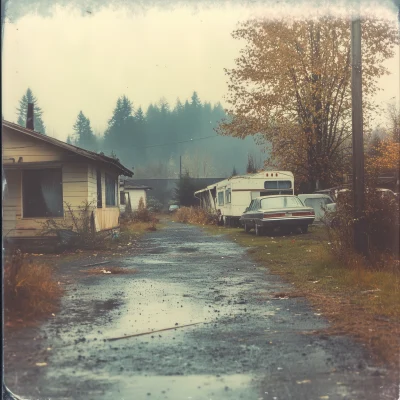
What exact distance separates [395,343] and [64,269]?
2.47m

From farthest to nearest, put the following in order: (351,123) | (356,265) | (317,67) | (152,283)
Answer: (356,265) → (152,283) → (351,123) → (317,67)

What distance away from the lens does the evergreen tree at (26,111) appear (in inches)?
143

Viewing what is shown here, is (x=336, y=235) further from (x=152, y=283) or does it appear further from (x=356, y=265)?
(x=152, y=283)

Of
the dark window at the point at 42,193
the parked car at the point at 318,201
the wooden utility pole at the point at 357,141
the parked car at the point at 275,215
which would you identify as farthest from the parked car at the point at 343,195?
the dark window at the point at 42,193

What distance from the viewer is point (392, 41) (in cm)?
407

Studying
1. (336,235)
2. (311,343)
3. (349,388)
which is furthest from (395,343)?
(336,235)

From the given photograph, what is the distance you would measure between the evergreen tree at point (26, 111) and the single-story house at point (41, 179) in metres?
0.04

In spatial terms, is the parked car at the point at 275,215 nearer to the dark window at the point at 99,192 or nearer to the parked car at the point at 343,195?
the parked car at the point at 343,195

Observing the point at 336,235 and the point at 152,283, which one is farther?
the point at 336,235

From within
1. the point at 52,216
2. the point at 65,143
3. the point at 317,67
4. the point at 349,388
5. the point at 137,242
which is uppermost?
the point at 317,67

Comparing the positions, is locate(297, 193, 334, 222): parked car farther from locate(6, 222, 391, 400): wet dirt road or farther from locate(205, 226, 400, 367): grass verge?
locate(6, 222, 391, 400): wet dirt road

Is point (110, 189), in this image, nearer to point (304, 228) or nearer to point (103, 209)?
point (103, 209)

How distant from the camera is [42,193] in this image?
3.96 m

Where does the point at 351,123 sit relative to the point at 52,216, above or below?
above
